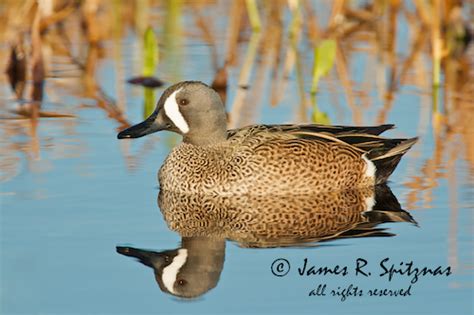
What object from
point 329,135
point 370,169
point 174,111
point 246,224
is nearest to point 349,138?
point 329,135

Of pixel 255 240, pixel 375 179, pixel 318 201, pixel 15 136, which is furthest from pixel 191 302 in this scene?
pixel 15 136

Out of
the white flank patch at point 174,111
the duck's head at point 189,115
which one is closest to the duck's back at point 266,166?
the duck's head at point 189,115

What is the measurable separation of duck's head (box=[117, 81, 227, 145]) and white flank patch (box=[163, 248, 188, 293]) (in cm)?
203

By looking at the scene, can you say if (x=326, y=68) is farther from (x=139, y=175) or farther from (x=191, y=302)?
(x=191, y=302)

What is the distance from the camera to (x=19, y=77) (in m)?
12.8

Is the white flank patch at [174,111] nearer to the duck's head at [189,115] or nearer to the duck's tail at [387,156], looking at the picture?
the duck's head at [189,115]

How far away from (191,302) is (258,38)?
30.6 ft

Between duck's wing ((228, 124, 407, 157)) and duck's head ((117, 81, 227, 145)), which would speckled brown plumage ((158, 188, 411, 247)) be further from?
duck's head ((117, 81, 227, 145))

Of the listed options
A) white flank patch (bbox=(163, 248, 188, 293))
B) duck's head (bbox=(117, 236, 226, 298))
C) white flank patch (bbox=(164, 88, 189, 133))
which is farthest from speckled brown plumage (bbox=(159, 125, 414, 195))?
white flank patch (bbox=(163, 248, 188, 293))

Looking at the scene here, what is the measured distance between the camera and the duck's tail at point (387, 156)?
903 cm

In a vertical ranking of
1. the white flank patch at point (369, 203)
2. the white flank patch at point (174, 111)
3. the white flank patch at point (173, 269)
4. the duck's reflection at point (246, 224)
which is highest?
the white flank patch at point (174, 111)

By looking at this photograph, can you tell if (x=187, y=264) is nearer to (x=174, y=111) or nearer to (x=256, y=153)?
(x=256, y=153)

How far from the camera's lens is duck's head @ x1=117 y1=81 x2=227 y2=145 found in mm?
8922

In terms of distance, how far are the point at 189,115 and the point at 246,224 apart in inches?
56.5
